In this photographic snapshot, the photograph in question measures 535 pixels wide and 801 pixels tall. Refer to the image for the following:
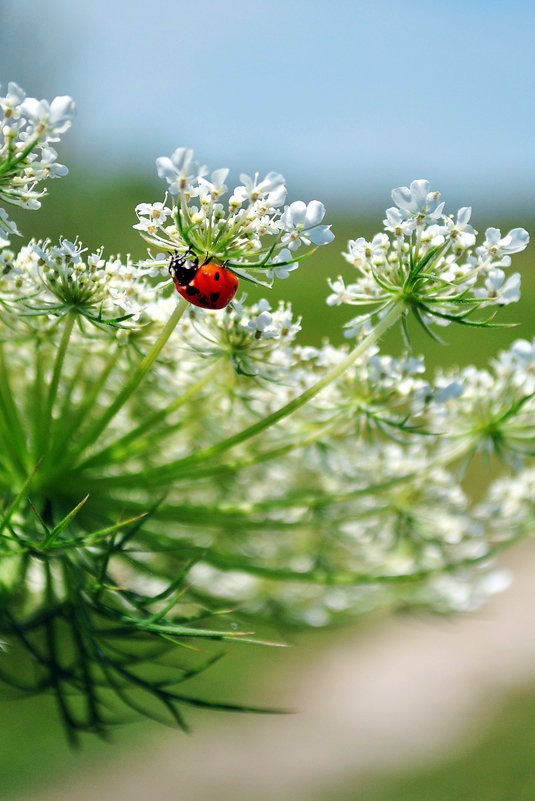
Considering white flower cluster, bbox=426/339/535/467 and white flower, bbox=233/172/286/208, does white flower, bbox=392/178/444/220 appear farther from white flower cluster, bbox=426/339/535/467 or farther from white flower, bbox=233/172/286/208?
white flower cluster, bbox=426/339/535/467

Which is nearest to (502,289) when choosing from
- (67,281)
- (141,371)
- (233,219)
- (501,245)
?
(501,245)

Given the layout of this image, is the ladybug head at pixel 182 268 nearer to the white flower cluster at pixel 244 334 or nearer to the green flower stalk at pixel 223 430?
the green flower stalk at pixel 223 430

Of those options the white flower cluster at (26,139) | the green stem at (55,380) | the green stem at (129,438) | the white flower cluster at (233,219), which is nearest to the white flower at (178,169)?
the white flower cluster at (233,219)

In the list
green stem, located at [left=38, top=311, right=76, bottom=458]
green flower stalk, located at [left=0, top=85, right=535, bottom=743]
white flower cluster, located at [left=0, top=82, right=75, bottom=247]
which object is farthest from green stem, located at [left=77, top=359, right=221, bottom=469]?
white flower cluster, located at [left=0, top=82, right=75, bottom=247]

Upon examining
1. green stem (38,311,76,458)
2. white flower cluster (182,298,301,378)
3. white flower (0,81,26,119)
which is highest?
white flower (0,81,26,119)

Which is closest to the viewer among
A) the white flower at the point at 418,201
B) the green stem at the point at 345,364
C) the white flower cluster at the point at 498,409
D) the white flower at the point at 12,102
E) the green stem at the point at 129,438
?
the white flower at the point at 12,102

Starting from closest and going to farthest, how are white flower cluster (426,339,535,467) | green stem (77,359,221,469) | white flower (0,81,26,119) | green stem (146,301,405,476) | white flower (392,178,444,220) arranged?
white flower (0,81,26,119) → white flower (392,178,444,220) → green stem (146,301,405,476) → green stem (77,359,221,469) → white flower cluster (426,339,535,467)

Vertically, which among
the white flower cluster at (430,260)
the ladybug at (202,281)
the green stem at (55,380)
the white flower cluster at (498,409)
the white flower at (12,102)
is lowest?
the green stem at (55,380)

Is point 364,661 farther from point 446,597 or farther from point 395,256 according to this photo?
point 395,256
